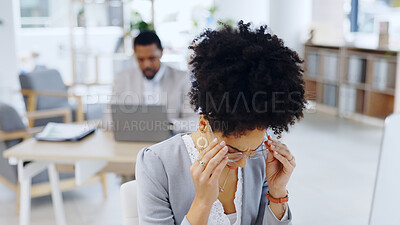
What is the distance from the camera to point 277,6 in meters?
7.53

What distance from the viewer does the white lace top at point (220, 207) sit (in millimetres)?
1288

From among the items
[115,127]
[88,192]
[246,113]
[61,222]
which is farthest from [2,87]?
[246,113]

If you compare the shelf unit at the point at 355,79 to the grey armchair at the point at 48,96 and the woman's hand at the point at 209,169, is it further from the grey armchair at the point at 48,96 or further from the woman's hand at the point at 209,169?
the woman's hand at the point at 209,169

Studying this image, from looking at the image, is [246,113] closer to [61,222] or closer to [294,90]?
[294,90]

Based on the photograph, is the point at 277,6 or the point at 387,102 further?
the point at 277,6

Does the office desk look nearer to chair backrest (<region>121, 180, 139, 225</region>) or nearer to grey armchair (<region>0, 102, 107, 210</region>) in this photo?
grey armchair (<region>0, 102, 107, 210</region>)

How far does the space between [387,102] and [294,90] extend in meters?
5.67

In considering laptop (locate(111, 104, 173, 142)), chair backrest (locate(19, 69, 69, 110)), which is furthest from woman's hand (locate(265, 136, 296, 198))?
chair backrest (locate(19, 69, 69, 110))

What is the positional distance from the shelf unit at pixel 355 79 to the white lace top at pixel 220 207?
15.7 feet

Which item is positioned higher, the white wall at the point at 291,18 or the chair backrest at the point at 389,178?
the white wall at the point at 291,18

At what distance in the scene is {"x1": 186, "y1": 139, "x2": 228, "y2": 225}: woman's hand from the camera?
112 centimetres

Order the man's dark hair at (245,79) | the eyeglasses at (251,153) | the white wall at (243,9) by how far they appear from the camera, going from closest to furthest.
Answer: the man's dark hair at (245,79) → the eyeglasses at (251,153) → the white wall at (243,9)

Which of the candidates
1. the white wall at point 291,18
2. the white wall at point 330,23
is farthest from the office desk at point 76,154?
the white wall at point 330,23

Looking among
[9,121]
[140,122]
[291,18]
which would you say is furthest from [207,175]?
[291,18]
